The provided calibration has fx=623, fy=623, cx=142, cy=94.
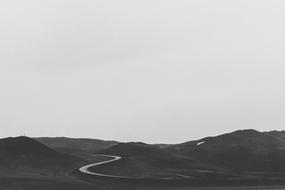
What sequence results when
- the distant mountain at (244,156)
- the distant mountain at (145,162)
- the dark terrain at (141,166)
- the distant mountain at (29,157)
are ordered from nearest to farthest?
the dark terrain at (141,166) → the distant mountain at (29,157) → the distant mountain at (145,162) → the distant mountain at (244,156)

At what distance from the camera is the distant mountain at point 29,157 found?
124 metres

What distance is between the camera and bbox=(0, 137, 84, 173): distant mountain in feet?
408

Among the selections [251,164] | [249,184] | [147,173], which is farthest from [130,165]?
[249,184]

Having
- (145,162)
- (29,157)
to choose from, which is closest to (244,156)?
(145,162)

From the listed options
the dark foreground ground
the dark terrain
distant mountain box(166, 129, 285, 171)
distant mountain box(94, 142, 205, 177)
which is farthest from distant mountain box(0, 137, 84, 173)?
distant mountain box(166, 129, 285, 171)

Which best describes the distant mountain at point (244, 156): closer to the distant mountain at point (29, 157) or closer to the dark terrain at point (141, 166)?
the dark terrain at point (141, 166)

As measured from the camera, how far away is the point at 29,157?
135 metres

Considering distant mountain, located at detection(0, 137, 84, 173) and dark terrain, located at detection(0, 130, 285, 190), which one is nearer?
dark terrain, located at detection(0, 130, 285, 190)

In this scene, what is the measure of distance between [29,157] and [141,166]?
2501 cm

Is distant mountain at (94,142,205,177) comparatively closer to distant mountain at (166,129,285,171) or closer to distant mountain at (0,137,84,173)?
distant mountain at (166,129,285,171)

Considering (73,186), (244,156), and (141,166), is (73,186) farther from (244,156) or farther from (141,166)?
(244,156)

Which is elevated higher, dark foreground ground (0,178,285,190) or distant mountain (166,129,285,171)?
distant mountain (166,129,285,171)

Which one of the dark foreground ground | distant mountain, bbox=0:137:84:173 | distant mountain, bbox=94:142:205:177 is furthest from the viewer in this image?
distant mountain, bbox=94:142:205:177

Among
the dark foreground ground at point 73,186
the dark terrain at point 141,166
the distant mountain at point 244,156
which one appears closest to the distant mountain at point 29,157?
the dark terrain at point 141,166
